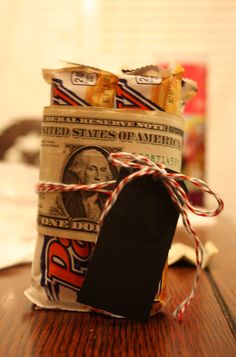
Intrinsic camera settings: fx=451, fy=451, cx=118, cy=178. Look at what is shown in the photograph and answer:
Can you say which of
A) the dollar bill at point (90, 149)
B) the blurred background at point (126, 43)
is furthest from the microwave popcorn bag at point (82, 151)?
the blurred background at point (126, 43)

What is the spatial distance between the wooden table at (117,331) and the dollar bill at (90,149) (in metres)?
0.09

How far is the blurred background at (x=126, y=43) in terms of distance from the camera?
204cm

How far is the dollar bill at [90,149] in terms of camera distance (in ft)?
1.58

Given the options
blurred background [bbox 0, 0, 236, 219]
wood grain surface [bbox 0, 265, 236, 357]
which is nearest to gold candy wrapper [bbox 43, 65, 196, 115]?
wood grain surface [bbox 0, 265, 236, 357]

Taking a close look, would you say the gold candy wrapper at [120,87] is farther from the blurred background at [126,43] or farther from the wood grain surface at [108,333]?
the blurred background at [126,43]

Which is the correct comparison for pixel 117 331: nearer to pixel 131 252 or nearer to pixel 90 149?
pixel 131 252

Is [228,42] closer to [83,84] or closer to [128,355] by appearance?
[83,84]

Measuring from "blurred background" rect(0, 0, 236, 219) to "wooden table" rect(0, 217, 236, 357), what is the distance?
5.08ft

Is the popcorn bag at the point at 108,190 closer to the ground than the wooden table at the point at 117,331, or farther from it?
farther from it

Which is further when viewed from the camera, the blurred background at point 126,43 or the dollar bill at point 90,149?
the blurred background at point 126,43

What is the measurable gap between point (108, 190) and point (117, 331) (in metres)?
0.14

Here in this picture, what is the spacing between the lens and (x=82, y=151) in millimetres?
489

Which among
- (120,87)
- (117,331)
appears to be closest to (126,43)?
(120,87)

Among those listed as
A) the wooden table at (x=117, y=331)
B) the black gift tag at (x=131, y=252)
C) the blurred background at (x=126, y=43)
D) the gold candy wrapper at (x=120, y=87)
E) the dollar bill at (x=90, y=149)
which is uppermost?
the blurred background at (x=126, y=43)
